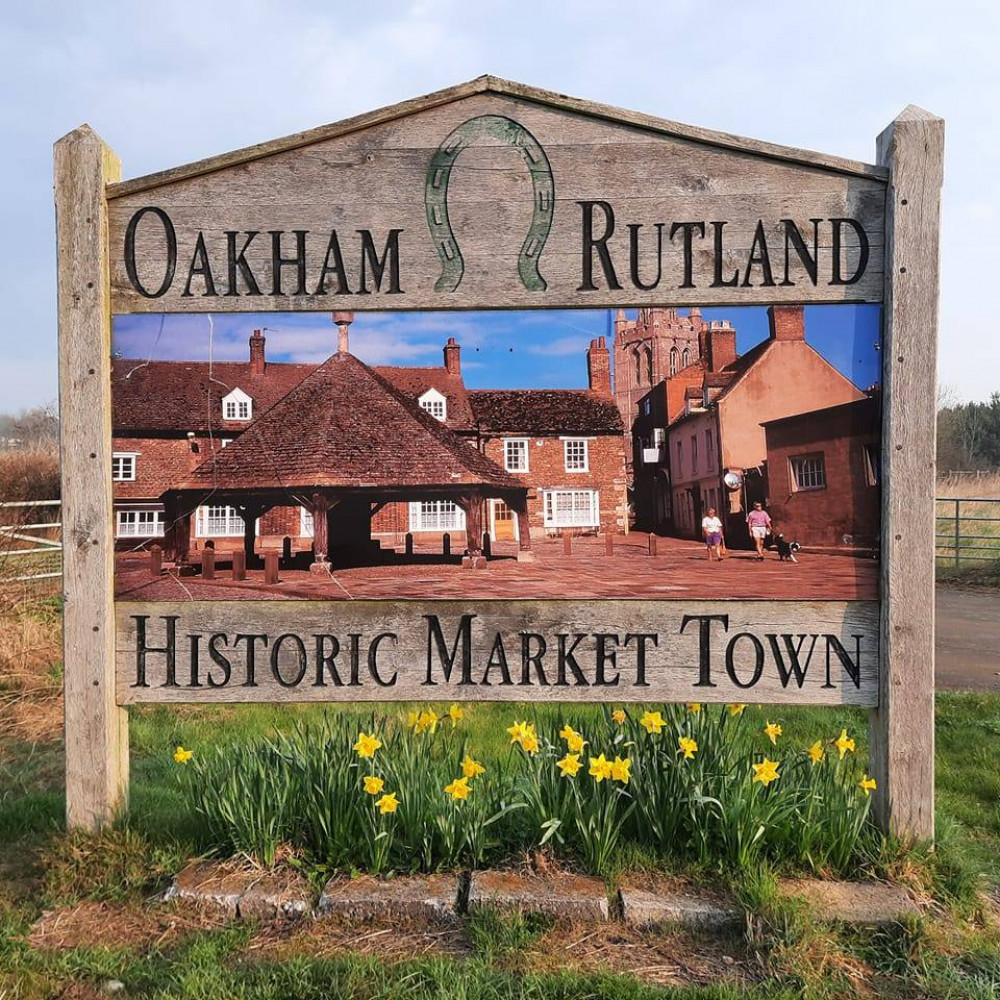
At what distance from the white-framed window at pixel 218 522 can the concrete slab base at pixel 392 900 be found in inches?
57.6

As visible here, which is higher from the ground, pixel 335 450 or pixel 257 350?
pixel 257 350

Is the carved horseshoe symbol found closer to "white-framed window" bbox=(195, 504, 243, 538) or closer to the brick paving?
the brick paving

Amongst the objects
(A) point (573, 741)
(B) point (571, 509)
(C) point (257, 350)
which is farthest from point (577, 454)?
(C) point (257, 350)

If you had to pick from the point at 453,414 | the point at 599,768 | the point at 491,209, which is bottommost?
the point at 599,768

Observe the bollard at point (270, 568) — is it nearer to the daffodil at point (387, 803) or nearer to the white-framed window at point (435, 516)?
the white-framed window at point (435, 516)

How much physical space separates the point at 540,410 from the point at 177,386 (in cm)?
153

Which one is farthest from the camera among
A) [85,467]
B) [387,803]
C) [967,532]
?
[967,532]

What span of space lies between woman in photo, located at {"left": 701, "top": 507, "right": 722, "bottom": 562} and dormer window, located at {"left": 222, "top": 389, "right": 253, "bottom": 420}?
198 cm

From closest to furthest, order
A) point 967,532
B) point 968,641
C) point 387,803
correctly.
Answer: point 387,803 → point 968,641 → point 967,532

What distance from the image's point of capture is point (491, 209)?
3.72m

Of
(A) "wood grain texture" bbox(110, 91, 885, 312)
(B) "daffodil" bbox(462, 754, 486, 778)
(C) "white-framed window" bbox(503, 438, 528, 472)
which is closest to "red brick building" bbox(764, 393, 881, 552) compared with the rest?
(A) "wood grain texture" bbox(110, 91, 885, 312)

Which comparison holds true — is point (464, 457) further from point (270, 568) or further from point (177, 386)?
point (177, 386)

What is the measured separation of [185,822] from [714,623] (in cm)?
234

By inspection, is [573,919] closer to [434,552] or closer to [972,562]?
[434,552]
